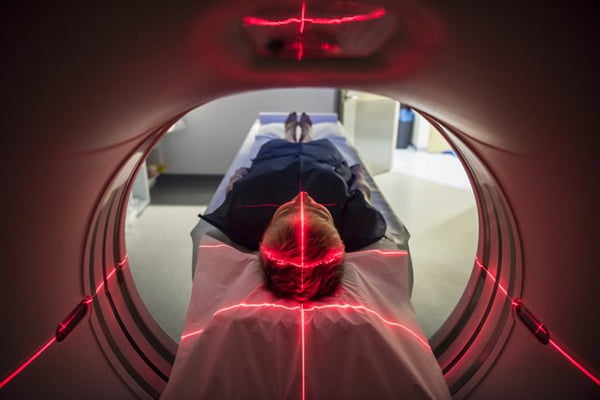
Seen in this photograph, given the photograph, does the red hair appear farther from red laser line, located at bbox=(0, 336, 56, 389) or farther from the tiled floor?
the tiled floor

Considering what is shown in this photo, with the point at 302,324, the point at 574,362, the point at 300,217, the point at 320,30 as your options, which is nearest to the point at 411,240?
the point at 300,217

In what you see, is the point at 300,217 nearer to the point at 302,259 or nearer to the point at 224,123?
the point at 302,259

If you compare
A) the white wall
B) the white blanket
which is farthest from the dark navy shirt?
the white wall

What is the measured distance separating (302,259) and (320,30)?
649mm

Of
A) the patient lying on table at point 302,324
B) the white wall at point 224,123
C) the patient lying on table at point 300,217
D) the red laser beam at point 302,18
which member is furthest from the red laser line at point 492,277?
the white wall at point 224,123

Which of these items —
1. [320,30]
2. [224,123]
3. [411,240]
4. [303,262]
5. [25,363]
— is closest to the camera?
[25,363]

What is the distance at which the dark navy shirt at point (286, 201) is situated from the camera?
1674mm

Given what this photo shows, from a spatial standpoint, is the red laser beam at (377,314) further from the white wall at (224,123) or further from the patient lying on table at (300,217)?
the white wall at (224,123)

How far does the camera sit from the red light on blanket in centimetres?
64

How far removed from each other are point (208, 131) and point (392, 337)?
390 cm

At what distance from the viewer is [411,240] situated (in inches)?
118

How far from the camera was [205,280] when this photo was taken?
1.39m

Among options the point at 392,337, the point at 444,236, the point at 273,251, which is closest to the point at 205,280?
the point at 273,251

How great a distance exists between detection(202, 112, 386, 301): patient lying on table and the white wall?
1.96 m
